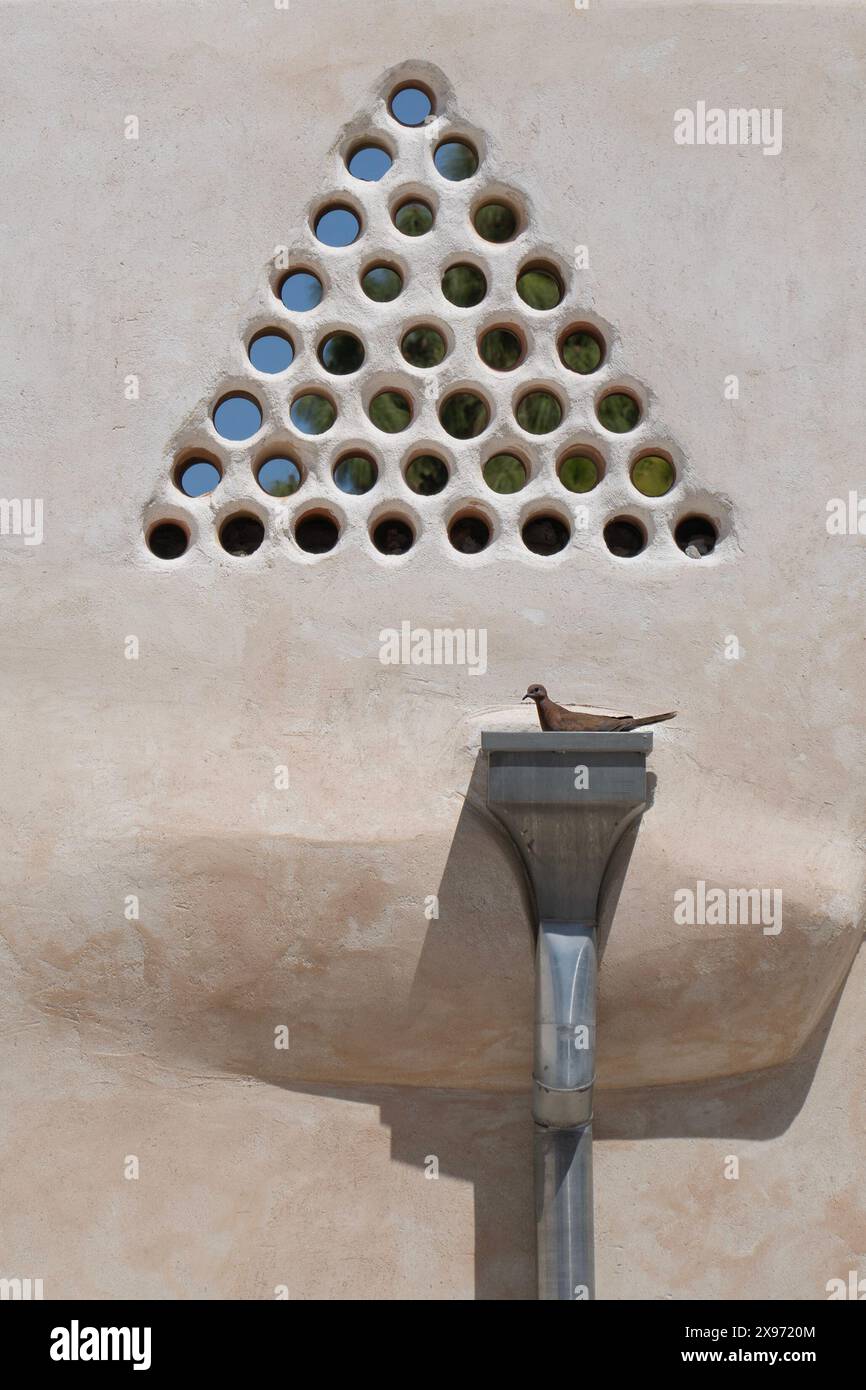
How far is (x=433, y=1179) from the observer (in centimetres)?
751

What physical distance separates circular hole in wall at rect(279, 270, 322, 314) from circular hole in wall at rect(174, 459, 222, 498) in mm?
992

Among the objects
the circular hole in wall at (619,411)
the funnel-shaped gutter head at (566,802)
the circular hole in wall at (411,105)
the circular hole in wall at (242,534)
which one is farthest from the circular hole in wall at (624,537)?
the circular hole in wall at (411,105)

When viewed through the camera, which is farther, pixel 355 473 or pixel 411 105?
pixel 411 105

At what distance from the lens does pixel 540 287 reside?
8.10m

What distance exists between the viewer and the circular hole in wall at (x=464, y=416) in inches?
316

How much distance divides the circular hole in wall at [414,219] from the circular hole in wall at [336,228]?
234 millimetres

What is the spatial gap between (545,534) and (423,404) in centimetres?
97

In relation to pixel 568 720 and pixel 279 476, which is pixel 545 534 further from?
pixel 279 476

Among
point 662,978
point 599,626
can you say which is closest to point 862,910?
point 662,978

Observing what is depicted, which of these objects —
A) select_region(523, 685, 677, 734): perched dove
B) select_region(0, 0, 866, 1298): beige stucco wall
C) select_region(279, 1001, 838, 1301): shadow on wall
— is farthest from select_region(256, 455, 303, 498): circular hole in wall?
select_region(279, 1001, 838, 1301): shadow on wall

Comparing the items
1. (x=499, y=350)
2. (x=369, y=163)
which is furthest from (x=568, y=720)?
(x=369, y=163)

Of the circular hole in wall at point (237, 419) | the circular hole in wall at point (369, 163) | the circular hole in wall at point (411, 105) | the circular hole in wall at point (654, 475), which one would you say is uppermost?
the circular hole in wall at point (411, 105)

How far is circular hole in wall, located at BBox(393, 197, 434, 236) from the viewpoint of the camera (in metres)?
8.18

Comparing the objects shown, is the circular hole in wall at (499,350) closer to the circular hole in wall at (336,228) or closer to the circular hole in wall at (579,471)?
the circular hole in wall at (579,471)
